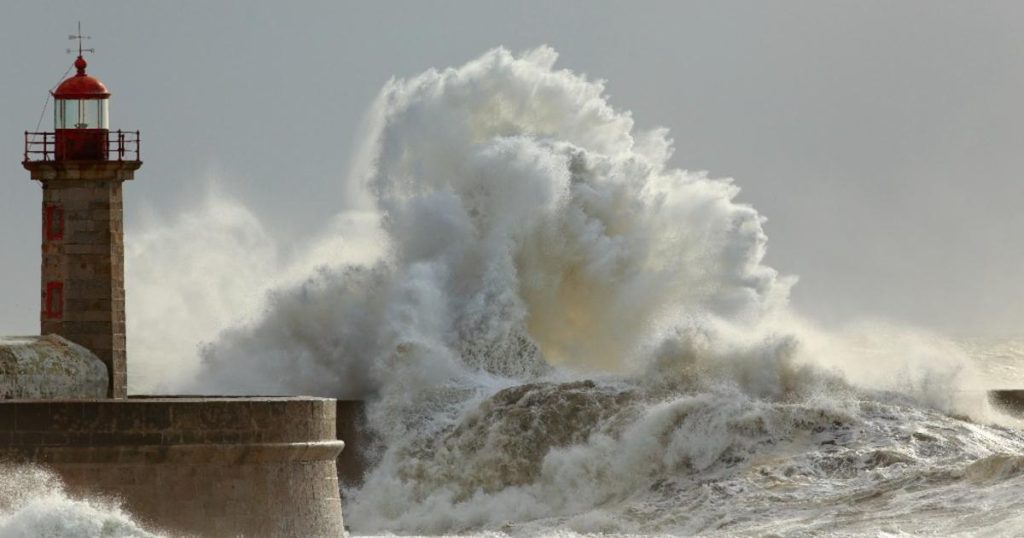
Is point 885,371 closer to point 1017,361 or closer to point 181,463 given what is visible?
point 181,463

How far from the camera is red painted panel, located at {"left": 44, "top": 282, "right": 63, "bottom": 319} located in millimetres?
16797

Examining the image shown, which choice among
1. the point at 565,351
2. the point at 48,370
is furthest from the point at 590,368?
the point at 48,370

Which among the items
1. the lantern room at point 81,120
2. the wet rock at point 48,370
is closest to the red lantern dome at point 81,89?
the lantern room at point 81,120

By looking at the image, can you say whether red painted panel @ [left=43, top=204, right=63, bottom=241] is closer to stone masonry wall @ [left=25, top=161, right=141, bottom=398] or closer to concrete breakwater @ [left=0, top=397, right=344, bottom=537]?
stone masonry wall @ [left=25, top=161, right=141, bottom=398]

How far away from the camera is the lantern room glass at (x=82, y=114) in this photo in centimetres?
1692

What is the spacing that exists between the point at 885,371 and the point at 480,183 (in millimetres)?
4847

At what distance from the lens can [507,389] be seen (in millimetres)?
22297

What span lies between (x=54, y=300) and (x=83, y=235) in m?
0.48

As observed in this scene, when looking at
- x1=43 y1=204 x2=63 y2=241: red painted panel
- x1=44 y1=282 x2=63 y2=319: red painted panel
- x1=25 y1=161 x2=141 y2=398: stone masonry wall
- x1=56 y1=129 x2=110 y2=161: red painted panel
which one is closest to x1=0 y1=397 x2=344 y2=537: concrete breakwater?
x1=25 y1=161 x2=141 y2=398: stone masonry wall

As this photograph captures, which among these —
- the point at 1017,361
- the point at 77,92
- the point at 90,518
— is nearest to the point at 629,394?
the point at 77,92

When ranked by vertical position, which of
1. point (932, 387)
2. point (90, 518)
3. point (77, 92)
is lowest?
point (90, 518)

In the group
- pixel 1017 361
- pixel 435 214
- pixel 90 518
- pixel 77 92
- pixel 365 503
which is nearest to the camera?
pixel 90 518

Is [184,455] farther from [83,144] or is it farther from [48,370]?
[83,144]

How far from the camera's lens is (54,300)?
662 inches
